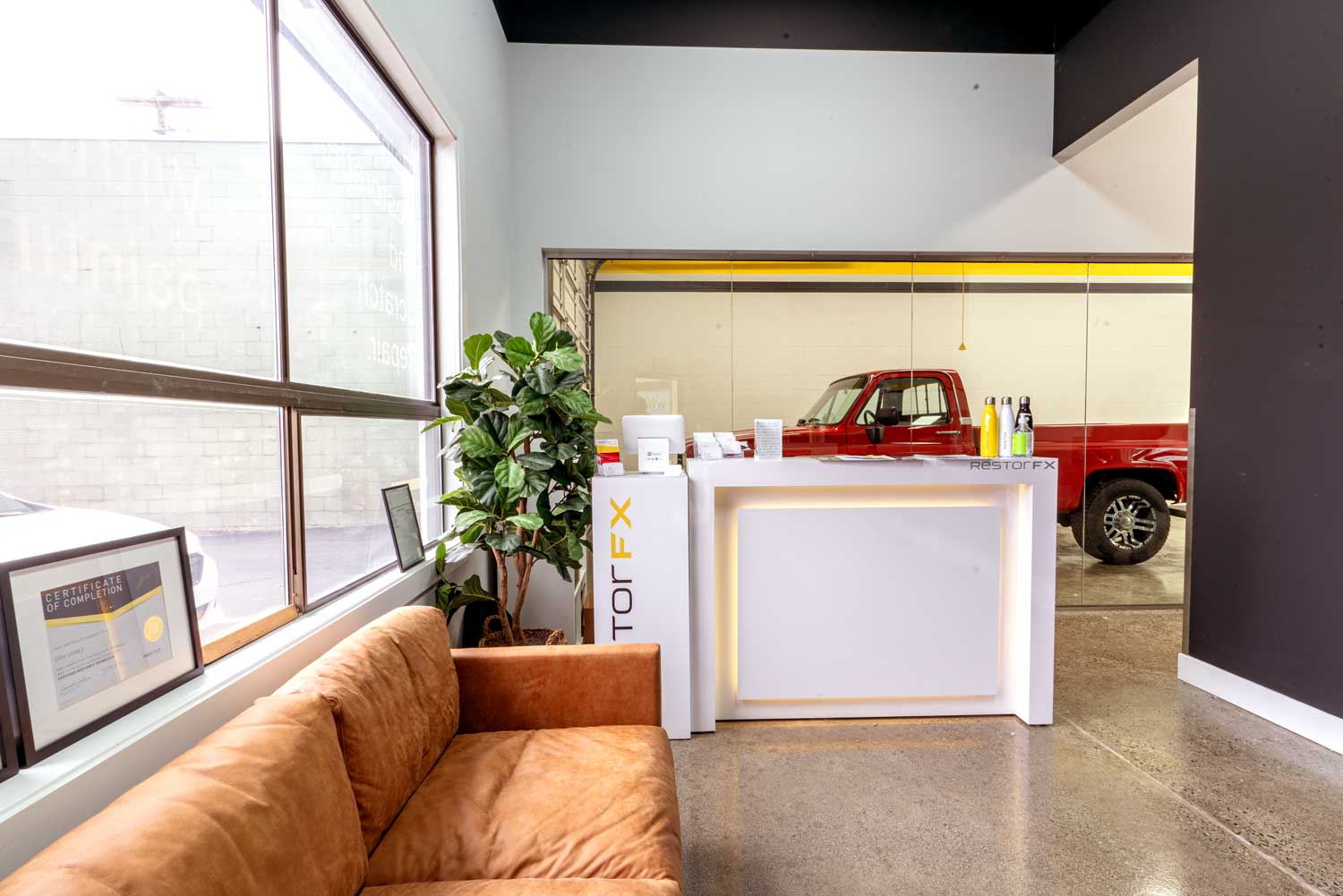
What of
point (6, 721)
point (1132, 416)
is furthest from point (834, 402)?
point (6, 721)

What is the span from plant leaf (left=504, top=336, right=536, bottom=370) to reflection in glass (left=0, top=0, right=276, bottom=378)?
0.93m

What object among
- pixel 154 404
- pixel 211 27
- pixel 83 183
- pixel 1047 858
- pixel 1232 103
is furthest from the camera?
pixel 1232 103

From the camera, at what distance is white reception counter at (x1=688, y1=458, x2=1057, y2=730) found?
2750 millimetres

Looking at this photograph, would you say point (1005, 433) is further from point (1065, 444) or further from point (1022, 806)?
point (1065, 444)

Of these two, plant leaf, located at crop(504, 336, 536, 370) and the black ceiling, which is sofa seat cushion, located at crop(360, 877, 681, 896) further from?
A: the black ceiling


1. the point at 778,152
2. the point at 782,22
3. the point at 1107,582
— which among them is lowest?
the point at 1107,582

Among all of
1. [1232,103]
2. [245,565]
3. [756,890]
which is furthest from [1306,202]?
[245,565]

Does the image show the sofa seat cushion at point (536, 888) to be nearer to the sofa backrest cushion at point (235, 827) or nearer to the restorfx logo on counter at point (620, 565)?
the sofa backrest cushion at point (235, 827)

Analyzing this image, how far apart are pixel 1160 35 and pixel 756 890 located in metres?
4.62

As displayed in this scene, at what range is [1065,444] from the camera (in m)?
4.55

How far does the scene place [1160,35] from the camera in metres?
3.58

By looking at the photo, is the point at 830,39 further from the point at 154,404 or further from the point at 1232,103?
the point at 154,404

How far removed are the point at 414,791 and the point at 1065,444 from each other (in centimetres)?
459

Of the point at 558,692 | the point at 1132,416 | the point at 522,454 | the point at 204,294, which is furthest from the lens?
the point at 1132,416
